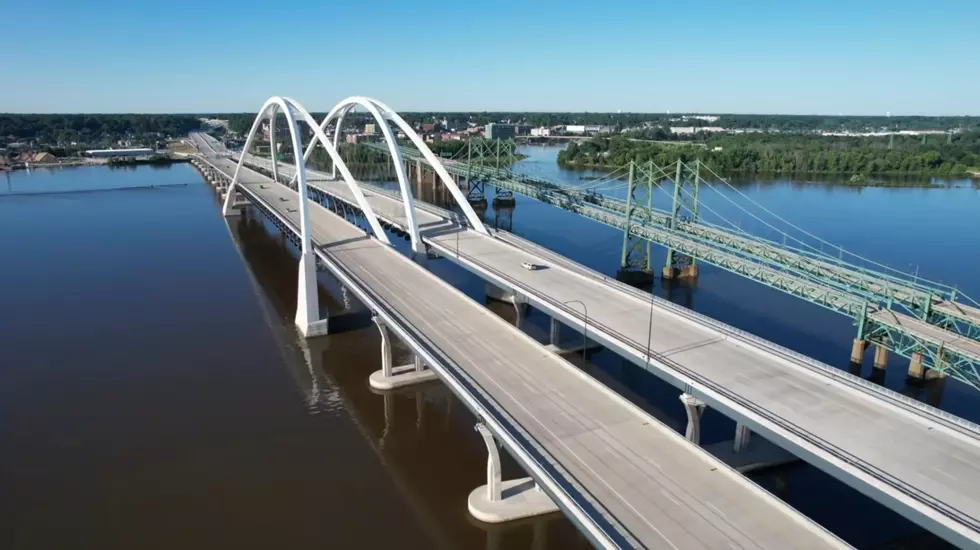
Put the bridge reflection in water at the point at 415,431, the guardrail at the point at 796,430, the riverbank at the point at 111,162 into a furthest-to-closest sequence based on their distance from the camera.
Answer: the riverbank at the point at 111,162 → the bridge reflection in water at the point at 415,431 → the guardrail at the point at 796,430

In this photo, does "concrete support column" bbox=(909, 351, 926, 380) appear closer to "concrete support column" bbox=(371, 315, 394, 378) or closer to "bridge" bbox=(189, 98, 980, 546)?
"bridge" bbox=(189, 98, 980, 546)

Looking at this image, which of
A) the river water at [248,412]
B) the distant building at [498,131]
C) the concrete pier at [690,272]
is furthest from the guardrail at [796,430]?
the distant building at [498,131]

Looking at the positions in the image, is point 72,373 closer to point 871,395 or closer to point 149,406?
point 149,406

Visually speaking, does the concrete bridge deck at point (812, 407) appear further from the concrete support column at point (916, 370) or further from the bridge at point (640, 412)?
the concrete support column at point (916, 370)

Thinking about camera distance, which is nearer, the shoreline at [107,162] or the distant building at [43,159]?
the shoreline at [107,162]

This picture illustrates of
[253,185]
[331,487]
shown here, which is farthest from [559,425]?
[253,185]

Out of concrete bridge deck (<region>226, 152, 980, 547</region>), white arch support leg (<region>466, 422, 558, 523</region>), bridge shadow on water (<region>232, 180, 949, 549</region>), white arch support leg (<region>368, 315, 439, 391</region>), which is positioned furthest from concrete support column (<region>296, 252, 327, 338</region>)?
white arch support leg (<region>466, 422, 558, 523</region>)

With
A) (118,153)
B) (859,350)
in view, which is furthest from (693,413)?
(118,153)
